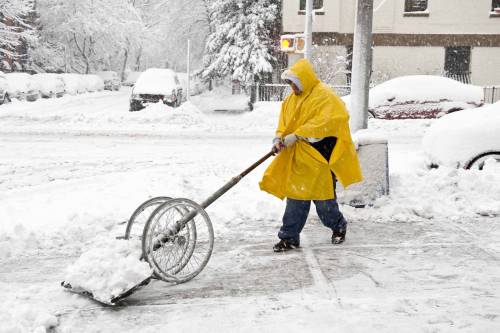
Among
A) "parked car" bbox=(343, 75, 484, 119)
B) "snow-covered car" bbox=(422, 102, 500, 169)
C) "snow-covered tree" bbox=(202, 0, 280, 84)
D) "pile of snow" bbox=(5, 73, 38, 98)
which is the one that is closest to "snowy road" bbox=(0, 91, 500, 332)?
"snow-covered car" bbox=(422, 102, 500, 169)

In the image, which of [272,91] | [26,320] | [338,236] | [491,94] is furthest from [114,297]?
[491,94]

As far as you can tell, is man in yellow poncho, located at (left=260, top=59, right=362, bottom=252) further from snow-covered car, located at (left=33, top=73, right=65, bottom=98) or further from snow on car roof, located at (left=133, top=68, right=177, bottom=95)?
snow-covered car, located at (left=33, top=73, right=65, bottom=98)

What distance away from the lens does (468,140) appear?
25.3 feet

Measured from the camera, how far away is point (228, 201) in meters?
6.83

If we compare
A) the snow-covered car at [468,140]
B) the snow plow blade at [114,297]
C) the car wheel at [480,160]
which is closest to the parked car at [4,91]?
the snow-covered car at [468,140]

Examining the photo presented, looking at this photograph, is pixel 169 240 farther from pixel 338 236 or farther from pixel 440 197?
pixel 440 197

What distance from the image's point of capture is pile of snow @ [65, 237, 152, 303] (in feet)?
12.5

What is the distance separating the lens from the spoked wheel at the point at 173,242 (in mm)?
4031

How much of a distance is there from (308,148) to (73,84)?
104 feet

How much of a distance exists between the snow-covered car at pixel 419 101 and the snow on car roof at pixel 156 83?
7656 mm

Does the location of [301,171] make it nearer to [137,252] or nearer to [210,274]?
[210,274]

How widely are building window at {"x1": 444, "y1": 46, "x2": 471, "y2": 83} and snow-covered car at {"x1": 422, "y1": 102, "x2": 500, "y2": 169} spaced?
19.2 meters

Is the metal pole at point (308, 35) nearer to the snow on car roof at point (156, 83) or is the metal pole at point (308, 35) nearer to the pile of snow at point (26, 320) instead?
the pile of snow at point (26, 320)

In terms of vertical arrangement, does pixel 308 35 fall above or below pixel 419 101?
above
